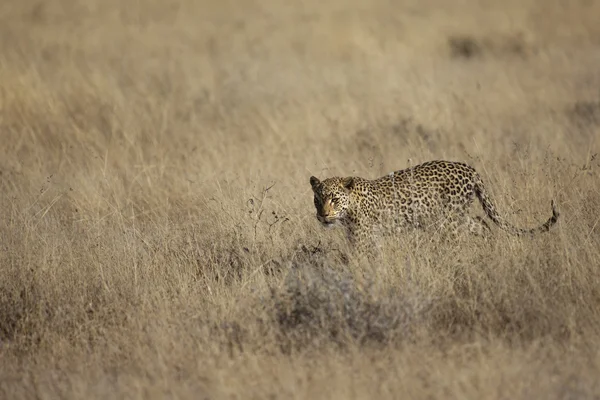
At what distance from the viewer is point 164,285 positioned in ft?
22.4

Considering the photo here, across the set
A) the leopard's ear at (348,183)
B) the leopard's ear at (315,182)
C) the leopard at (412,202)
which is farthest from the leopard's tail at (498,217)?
the leopard's ear at (315,182)

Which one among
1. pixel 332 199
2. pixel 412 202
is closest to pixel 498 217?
pixel 412 202

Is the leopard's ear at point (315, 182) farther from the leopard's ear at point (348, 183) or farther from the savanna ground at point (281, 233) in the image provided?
the savanna ground at point (281, 233)

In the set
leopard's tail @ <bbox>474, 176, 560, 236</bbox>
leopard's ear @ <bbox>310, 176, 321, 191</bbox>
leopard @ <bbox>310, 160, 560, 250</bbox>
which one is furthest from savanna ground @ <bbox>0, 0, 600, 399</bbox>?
leopard's ear @ <bbox>310, 176, 321, 191</bbox>

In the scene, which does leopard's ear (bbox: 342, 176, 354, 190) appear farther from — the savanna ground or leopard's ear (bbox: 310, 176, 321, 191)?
the savanna ground

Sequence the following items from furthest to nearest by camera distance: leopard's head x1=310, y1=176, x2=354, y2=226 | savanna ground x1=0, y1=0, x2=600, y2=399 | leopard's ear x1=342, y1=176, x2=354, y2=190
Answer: leopard's ear x1=342, y1=176, x2=354, y2=190
leopard's head x1=310, y1=176, x2=354, y2=226
savanna ground x1=0, y1=0, x2=600, y2=399

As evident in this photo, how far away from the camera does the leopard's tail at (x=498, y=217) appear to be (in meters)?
7.02

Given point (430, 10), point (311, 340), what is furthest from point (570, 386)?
point (430, 10)

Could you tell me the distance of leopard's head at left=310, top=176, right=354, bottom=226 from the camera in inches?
288

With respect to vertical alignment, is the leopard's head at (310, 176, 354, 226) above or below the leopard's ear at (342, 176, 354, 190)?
below

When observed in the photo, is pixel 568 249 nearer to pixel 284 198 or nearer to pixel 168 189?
pixel 284 198

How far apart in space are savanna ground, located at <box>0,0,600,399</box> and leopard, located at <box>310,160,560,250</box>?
256 mm

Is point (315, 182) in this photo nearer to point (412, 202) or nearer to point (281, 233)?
point (281, 233)

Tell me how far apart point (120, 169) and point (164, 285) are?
4.08 metres
